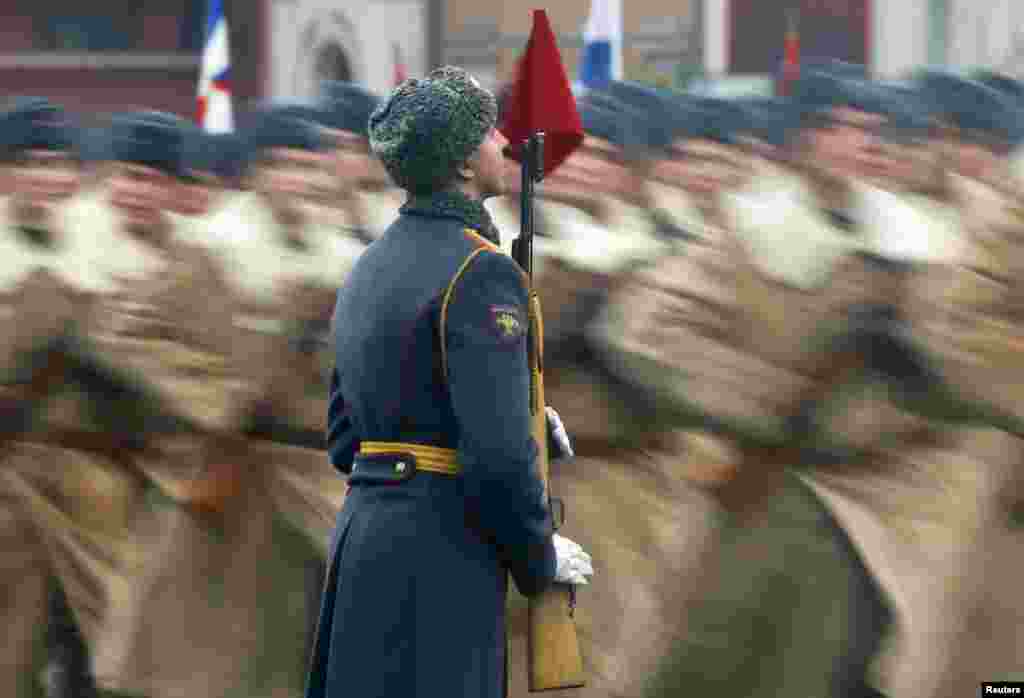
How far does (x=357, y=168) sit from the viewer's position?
13.6 feet

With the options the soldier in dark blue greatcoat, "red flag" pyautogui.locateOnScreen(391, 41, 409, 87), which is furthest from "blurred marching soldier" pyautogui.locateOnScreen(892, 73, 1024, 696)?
"red flag" pyautogui.locateOnScreen(391, 41, 409, 87)

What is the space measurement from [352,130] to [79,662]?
121 cm

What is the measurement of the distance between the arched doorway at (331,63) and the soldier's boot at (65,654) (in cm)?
1774

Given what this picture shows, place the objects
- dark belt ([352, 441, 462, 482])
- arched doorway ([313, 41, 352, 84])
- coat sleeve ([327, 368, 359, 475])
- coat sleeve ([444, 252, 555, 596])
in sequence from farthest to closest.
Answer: arched doorway ([313, 41, 352, 84]), coat sleeve ([327, 368, 359, 475]), dark belt ([352, 441, 462, 482]), coat sleeve ([444, 252, 555, 596])

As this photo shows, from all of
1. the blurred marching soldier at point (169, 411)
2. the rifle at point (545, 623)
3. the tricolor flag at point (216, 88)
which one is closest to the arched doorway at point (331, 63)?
the tricolor flag at point (216, 88)

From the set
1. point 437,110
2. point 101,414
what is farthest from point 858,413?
point 101,414

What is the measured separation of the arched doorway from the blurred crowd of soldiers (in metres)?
17.6

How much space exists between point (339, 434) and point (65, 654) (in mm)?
1082

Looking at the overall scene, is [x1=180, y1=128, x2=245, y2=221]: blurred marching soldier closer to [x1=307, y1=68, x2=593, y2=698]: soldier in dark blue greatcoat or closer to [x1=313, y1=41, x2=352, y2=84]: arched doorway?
[x1=307, y1=68, x2=593, y2=698]: soldier in dark blue greatcoat

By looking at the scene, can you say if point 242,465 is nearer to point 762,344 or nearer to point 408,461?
point 408,461

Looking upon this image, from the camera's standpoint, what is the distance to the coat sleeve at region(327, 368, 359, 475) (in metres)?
3.43

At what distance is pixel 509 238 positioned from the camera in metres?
4.02

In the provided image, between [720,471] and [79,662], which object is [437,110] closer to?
[720,471]

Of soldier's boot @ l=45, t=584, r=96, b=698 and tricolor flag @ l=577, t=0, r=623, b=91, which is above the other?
tricolor flag @ l=577, t=0, r=623, b=91
